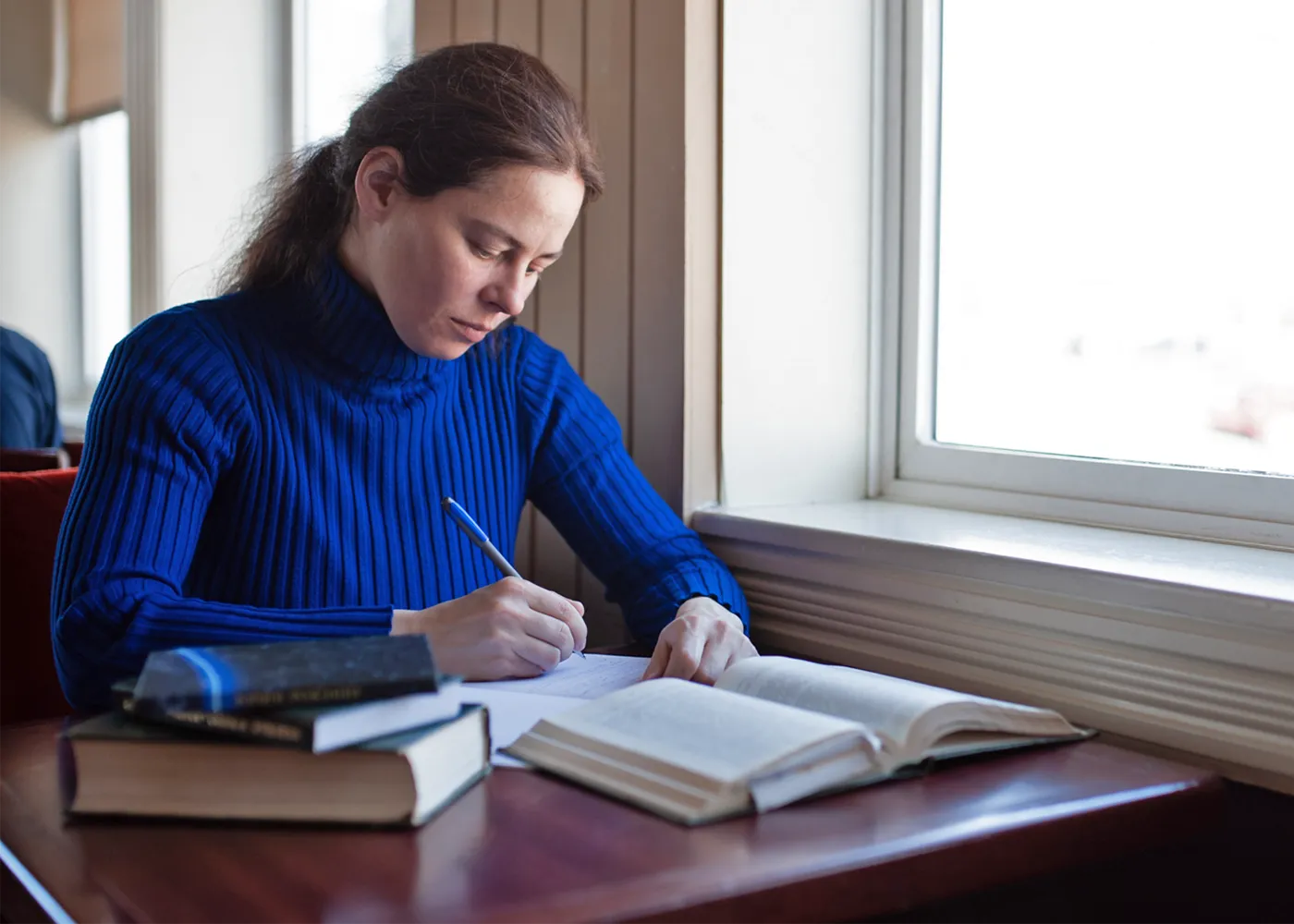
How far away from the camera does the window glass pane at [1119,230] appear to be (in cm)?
129

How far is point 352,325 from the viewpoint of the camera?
1.40 meters

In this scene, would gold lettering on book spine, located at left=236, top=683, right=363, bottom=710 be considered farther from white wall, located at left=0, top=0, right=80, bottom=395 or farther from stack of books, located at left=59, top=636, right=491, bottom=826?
white wall, located at left=0, top=0, right=80, bottom=395

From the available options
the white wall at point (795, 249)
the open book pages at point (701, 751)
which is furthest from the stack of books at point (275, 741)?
the white wall at point (795, 249)

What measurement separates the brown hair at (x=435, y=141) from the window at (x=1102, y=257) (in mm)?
515

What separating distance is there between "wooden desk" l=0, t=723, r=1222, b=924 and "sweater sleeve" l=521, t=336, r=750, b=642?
1.82 feet

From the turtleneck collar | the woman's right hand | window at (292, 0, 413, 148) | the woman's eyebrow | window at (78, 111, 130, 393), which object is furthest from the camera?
window at (78, 111, 130, 393)

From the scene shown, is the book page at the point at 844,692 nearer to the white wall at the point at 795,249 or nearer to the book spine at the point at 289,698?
the book spine at the point at 289,698

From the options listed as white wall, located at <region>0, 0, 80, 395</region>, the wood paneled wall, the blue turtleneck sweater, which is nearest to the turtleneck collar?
the blue turtleneck sweater

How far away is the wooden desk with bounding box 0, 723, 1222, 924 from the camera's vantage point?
0.67 meters

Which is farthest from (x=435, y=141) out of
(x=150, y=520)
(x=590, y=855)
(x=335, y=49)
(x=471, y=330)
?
(x=335, y=49)

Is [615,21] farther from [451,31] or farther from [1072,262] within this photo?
[1072,262]

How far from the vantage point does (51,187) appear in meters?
4.18

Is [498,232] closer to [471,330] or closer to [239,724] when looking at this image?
[471,330]

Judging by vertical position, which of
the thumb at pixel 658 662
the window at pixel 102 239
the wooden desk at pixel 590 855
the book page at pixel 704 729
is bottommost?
the wooden desk at pixel 590 855
